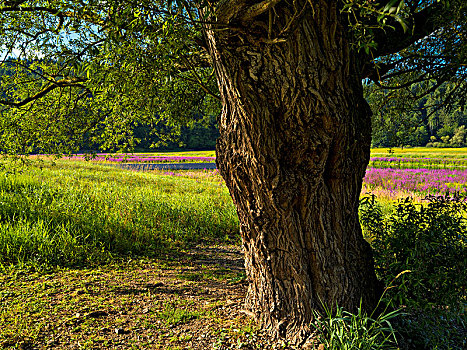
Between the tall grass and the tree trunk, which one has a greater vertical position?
the tree trunk

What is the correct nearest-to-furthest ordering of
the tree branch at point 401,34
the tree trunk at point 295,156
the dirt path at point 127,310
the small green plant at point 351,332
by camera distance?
the small green plant at point 351,332 → the tree trunk at point 295,156 → the dirt path at point 127,310 → the tree branch at point 401,34

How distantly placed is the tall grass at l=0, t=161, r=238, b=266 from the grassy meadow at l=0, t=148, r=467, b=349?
3cm

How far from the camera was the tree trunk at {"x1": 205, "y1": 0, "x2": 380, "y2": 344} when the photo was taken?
2439 millimetres

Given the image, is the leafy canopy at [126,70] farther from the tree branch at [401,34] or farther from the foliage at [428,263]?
the foliage at [428,263]

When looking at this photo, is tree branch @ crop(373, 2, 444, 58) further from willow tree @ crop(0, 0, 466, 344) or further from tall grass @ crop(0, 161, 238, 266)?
tall grass @ crop(0, 161, 238, 266)

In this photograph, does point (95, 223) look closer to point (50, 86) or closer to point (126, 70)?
point (50, 86)

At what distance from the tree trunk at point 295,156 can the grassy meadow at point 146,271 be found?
1.38ft

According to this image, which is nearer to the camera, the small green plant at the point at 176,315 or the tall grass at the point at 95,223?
the small green plant at the point at 176,315

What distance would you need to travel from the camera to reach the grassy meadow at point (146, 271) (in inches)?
120

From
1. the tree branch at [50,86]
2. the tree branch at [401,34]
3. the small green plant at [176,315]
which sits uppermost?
the tree branch at [401,34]

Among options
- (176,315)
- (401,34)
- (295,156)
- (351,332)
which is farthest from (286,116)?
(176,315)

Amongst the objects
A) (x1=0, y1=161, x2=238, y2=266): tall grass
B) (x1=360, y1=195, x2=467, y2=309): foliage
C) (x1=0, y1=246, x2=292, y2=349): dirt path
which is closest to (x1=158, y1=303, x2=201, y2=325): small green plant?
(x1=0, y1=246, x2=292, y2=349): dirt path

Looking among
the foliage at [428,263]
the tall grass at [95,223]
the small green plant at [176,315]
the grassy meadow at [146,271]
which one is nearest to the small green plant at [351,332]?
the grassy meadow at [146,271]

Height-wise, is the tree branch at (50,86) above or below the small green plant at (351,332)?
above
